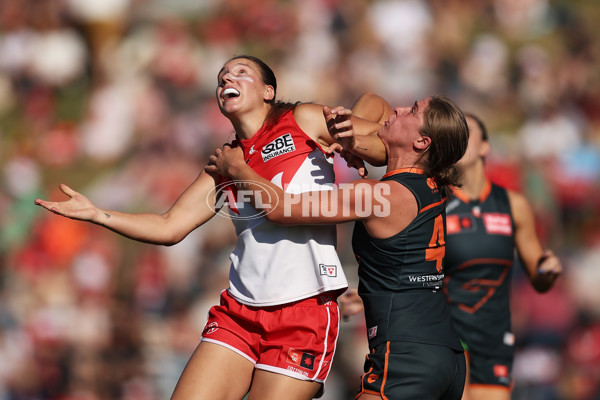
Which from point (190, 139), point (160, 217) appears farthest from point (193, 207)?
point (190, 139)

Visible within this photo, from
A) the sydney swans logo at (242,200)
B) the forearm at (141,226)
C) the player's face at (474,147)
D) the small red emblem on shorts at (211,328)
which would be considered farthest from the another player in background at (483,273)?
the forearm at (141,226)

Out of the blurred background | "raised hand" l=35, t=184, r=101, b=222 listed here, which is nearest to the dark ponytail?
"raised hand" l=35, t=184, r=101, b=222

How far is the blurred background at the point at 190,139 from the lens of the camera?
7641mm

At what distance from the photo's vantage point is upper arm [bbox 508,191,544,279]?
193 inches

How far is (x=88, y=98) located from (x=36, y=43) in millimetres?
1368

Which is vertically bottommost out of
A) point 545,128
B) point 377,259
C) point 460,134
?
point 377,259

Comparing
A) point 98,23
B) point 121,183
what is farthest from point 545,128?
point 98,23

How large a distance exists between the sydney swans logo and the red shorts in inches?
18.3

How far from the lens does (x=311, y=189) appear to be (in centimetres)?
356

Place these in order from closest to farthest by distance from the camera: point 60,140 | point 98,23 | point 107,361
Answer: point 107,361 → point 60,140 → point 98,23

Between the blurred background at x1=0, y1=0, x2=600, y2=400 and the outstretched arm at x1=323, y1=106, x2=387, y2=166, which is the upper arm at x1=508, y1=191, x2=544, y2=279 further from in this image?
the blurred background at x1=0, y1=0, x2=600, y2=400

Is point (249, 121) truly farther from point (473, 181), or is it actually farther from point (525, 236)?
point (525, 236)

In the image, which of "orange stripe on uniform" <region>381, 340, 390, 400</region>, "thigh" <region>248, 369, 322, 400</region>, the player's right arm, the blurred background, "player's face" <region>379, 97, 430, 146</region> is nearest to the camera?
"orange stripe on uniform" <region>381, 340, 390, 400</region>

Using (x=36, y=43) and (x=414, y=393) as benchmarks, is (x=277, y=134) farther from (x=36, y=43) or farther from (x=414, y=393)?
(x=36, y=43)
